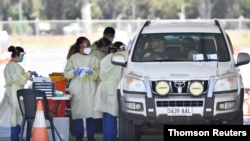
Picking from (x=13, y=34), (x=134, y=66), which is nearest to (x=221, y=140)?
(x=134, y=66)

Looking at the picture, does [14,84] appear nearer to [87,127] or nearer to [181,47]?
[87,127]

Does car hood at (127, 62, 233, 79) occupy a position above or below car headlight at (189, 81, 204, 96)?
above

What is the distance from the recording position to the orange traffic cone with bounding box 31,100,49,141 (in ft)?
33.0

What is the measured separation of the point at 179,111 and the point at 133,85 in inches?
30.8

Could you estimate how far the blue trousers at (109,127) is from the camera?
36.6 ft

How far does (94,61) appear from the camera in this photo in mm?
11242

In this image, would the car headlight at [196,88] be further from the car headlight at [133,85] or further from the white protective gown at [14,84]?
the white protective gown at [14,84]

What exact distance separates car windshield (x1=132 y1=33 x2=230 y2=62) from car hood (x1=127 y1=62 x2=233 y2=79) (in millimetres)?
263

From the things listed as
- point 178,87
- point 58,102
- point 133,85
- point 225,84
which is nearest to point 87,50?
point 58,102

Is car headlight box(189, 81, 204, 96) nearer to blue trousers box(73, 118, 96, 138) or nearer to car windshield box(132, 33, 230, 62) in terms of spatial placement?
car windshield box(132, 33, 230, 62)

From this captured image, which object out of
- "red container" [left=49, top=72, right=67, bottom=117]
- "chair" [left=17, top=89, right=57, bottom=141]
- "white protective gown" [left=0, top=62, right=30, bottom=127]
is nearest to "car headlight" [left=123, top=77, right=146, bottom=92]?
"chair" [left=17, top=89, right=57, bottom=141]

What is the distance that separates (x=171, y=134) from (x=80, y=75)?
3.67 meters

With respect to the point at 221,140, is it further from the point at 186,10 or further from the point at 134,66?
the point at 186,10

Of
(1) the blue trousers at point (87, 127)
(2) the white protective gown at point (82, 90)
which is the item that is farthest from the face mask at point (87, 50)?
(1) the blue trousers at point (87, 127)
